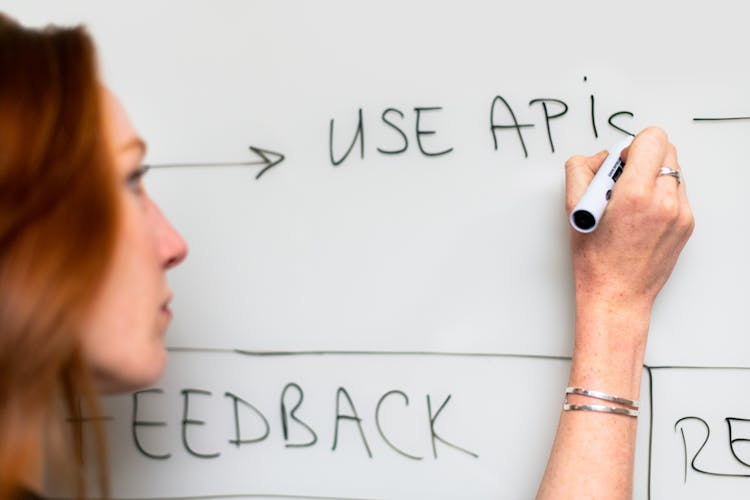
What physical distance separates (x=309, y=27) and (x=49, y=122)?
0.86 ft

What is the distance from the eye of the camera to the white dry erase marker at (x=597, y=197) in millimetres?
520

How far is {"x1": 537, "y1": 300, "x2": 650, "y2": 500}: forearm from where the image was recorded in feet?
1.74

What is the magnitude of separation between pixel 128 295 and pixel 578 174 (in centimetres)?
34

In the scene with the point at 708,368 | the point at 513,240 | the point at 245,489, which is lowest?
the point at 245,489

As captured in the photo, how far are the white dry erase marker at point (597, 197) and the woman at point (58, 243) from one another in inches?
12.2

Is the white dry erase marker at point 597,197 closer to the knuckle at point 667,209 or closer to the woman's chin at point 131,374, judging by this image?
the knuckle at point 667,209

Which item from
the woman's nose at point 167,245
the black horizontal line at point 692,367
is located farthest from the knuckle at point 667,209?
the woman's nose at point 167,245

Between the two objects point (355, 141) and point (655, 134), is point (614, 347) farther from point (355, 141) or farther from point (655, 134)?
point (355, 141)

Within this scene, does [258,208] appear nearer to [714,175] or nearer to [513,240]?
[513,240]

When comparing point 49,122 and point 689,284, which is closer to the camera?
point 49,122

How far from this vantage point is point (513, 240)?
23.7 inches

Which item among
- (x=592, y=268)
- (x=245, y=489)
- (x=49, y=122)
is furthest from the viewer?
(x=245, y=489)

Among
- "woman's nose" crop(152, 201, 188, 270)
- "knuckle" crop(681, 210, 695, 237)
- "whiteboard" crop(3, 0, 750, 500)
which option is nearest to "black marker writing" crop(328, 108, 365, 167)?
"whiteboard" crop(3, 0, 750, 500)

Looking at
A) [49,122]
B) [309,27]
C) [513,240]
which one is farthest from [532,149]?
[49,122]
